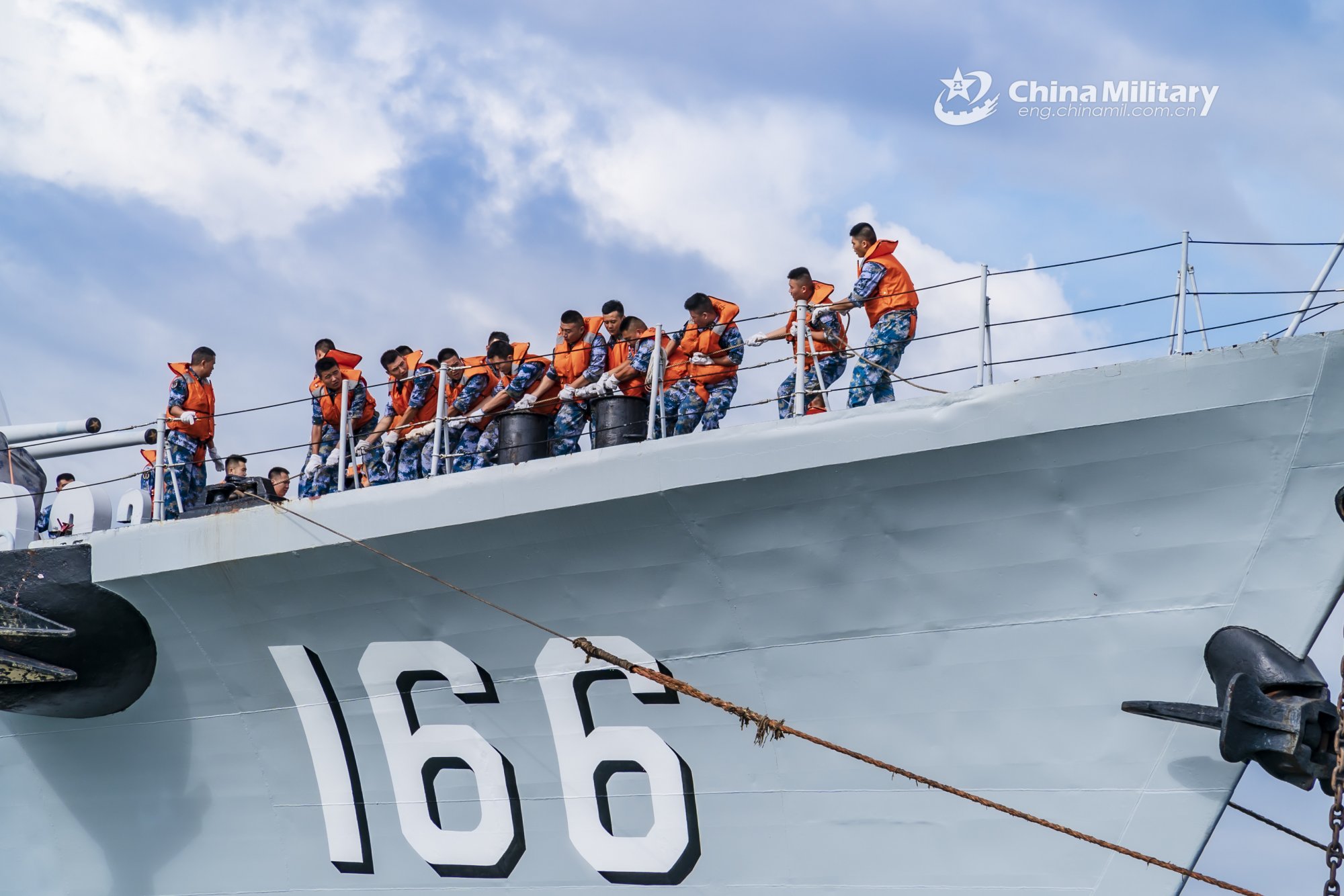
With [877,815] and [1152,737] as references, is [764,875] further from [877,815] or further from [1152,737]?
[1152,737]

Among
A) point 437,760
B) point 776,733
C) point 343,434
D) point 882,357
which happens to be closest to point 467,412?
point 343,434

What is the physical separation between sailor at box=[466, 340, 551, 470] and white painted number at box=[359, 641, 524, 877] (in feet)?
4.43

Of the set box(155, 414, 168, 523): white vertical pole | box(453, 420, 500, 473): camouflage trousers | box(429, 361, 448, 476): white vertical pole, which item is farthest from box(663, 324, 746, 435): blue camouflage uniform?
box(155, 414, 168, 523): white vertical pole

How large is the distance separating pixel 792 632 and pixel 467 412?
3.33m

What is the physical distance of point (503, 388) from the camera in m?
9.52

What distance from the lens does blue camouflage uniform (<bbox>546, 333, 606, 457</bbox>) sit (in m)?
8.69

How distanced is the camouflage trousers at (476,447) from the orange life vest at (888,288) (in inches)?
104

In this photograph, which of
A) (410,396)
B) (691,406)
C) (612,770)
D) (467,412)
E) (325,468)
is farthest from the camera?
(325,468)

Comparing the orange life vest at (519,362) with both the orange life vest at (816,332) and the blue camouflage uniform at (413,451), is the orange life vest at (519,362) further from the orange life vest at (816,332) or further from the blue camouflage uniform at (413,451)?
the orange life vest at (816,332)

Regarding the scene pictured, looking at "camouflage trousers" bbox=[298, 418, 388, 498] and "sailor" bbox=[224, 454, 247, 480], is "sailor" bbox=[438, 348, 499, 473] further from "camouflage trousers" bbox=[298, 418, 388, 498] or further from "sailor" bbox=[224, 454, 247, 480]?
"sailor" bbox=[224, 454, 247, 480]

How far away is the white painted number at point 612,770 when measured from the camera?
7789mm

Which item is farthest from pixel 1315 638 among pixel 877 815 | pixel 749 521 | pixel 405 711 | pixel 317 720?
pixel 317 720

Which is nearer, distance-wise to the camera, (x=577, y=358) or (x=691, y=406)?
(x=691, y=406)

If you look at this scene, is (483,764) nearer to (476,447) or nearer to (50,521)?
(476,447)
